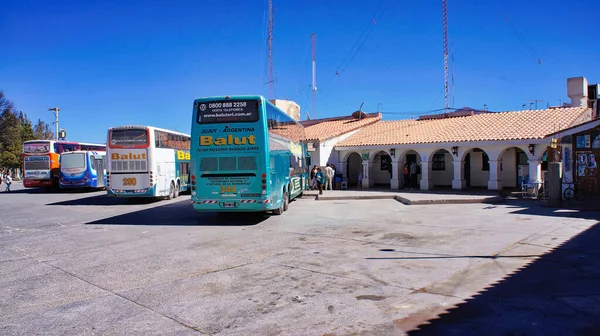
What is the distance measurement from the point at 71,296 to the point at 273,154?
8417 mm

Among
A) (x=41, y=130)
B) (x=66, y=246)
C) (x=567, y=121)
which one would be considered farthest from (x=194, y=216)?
(x=41, y=130)

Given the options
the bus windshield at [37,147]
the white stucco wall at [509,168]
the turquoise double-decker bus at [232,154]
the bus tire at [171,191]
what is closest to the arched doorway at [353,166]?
the white stucco wall at [509,168]

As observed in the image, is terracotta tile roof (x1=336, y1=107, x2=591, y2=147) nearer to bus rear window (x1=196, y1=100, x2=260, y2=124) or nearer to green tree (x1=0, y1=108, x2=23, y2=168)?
bus rear window (x1=196, y1=100, x2=260, y2=124)

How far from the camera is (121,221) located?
47.1ft

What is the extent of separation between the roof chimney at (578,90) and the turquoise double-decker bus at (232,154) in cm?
2419

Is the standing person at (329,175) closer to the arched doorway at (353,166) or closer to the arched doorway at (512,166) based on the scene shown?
the arched doorway at (353,166)

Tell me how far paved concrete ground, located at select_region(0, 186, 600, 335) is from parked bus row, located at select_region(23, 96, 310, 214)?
1.09 meters

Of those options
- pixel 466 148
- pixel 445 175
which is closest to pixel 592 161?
pixel 466 148

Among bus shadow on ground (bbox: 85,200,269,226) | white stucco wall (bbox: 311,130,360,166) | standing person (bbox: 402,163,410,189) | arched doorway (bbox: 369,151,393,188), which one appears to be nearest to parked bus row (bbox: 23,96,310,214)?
bus shadow on ground (bbox: 85,200,269,226)

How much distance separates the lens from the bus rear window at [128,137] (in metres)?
19.4

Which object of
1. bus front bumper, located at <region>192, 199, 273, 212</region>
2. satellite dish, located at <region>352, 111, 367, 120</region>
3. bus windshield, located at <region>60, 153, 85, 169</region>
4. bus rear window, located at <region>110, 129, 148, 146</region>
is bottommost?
bus front bumper, located at <region>192, 199, 273, 212</region>

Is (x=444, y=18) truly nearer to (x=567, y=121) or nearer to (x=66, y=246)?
(x=567, y=121)

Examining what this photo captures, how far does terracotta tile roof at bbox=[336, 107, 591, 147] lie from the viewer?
22188mm

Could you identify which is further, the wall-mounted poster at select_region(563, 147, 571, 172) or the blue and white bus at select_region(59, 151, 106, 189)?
the blue and white bus at select_region(59, 151, 106, 189)
